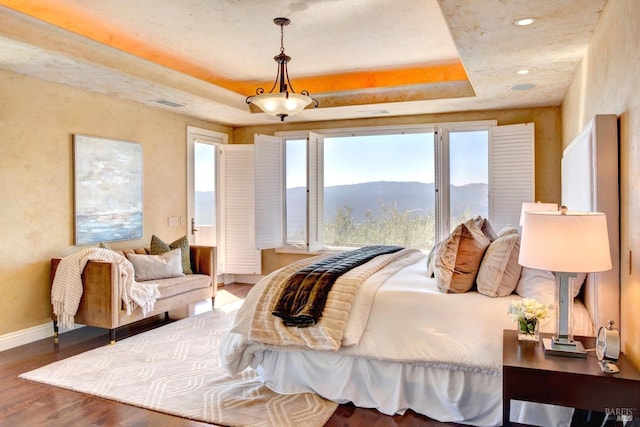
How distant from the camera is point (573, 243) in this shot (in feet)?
6.48

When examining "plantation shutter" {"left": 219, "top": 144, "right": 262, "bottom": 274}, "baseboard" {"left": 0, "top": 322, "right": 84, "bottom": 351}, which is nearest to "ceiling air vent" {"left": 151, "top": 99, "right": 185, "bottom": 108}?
"plantation shutter" {"left": 219, "top": 144, "right": 262, "bottom": 274}

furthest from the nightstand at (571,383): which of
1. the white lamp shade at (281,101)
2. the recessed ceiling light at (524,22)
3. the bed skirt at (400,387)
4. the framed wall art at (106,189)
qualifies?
the framed wall art at (106,189)

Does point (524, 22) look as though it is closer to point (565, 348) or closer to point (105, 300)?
point (565, 348)

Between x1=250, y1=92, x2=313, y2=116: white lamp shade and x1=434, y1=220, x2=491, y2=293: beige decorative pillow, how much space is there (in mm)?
1757

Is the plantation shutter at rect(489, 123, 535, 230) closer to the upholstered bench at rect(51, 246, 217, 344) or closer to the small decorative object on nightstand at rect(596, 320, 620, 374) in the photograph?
the small decorative object on nightstand at rect(596, 320, 620, 374)

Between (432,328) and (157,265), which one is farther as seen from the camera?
(157,265)

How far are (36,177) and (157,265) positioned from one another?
56.1 inches

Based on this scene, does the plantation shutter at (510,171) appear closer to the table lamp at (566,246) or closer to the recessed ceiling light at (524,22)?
the recessed ceiling light at (524,22)

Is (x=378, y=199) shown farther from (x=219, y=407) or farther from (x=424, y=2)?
(x=219, y=407)

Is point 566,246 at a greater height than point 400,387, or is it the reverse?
point 566,246

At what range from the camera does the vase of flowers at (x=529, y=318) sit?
91.4 inches

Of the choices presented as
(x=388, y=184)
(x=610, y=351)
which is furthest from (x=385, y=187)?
(x=610, y=351)

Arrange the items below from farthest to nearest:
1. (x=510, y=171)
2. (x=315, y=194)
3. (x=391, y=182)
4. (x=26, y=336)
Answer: (x=315, y=194) → (x=391, y=182) → (x=510, y=171) → (x=26, y=336)

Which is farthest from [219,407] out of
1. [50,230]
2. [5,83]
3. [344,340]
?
[5,83]
